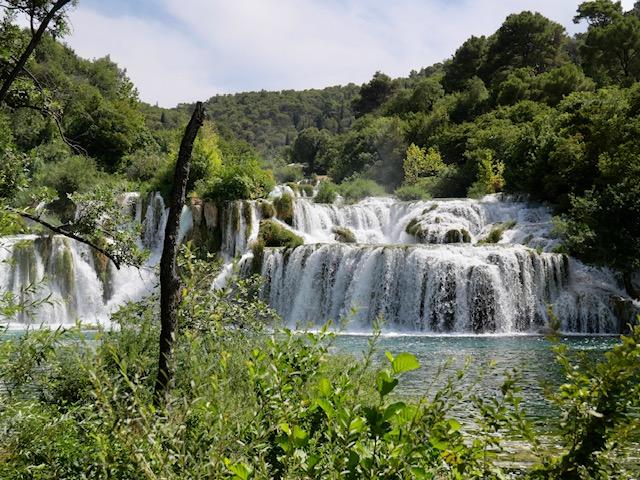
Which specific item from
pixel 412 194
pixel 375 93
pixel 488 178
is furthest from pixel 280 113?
pixel 488 178

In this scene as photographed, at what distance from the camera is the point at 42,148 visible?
3731 centimetres

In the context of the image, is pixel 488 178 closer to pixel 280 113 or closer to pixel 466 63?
pixel 466 63

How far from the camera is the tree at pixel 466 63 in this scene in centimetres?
4978

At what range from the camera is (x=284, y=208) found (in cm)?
2602

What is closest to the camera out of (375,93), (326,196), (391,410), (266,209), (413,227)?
(391,410)

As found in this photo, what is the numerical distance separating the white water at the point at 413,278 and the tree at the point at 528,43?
1022 inches

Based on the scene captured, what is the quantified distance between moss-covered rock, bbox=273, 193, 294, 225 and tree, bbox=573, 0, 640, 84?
2460 cm

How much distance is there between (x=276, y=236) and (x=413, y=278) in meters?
6.69

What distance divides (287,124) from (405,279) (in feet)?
276

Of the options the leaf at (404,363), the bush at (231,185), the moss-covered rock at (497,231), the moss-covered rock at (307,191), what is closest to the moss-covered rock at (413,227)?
Result: the moss-covered rock at (497,231)

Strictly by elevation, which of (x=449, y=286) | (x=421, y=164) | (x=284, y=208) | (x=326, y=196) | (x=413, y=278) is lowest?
(x=449, y=286)

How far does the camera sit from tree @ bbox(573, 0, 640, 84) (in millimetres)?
38375

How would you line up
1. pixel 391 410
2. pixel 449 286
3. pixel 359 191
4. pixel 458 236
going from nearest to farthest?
pixel 391 410 < pixel 449 286 < pixel 458 236 < pixel 359 191

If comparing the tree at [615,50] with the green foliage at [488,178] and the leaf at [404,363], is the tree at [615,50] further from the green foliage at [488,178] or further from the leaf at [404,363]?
the leaf at [404,363]
